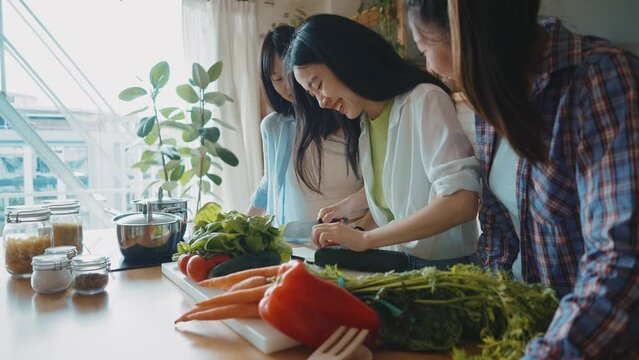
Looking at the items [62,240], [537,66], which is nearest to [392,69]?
[537,66]

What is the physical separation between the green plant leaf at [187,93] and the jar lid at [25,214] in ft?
5.91

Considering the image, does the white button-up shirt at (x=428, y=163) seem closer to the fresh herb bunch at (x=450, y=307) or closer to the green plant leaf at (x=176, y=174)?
the fresh herb bunch at (x=450, y=307)

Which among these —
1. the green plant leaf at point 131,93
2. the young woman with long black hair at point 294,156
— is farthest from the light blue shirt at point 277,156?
the green plant leaf at point 131,93

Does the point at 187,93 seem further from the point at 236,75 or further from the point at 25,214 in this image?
the point at 25,214

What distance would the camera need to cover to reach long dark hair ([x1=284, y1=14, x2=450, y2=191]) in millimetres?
1244

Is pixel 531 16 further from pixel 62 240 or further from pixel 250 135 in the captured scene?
pixel 250 135

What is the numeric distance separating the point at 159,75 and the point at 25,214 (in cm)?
180

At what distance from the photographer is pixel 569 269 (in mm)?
785

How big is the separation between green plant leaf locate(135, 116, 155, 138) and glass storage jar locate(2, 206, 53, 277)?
63.4 inches

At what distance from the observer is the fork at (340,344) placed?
0.65 m

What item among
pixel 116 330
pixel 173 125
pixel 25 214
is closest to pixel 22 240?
pixel 25 214

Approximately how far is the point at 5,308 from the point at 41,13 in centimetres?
279

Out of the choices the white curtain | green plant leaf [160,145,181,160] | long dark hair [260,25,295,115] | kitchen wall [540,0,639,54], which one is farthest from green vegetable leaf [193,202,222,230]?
the white curtain

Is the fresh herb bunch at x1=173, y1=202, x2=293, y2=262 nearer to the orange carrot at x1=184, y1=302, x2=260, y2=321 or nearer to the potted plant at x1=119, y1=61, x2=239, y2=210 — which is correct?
the orange carrot at x1=184, y1=302, x2=260, y2=321
